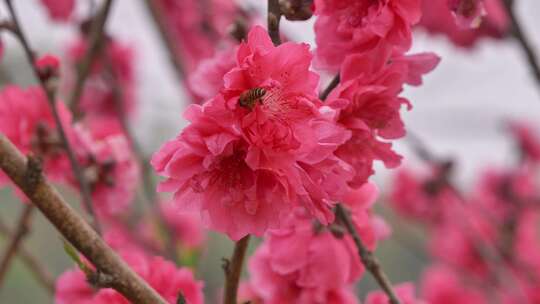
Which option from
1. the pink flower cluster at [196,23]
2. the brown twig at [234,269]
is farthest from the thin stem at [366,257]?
the pink flower cluster at [196,23]

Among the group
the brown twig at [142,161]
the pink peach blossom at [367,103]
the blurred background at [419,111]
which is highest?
the pink peach blossom at [367,103]

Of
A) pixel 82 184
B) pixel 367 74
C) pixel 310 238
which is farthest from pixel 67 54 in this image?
pixel 367 74

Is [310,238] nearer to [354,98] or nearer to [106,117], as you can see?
[354,98]

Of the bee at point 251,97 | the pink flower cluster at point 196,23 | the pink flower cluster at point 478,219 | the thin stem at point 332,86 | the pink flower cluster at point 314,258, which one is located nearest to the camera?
the bee at point 251,97

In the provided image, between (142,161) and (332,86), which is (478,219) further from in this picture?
(332,86)

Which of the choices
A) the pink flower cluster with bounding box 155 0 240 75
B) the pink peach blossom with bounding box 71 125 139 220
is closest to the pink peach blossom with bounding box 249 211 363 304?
A: the pink peach blossom with bounding box 71 125 139 220

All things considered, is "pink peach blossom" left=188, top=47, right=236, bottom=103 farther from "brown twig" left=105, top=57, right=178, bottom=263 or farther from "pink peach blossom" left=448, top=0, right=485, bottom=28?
"brown twig" left=105, top=57, right=178, bottom=263

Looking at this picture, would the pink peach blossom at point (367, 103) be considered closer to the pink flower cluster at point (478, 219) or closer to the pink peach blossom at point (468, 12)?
the pink peach blossom at point (468, 12)
